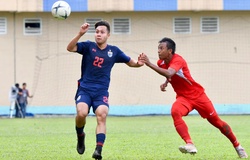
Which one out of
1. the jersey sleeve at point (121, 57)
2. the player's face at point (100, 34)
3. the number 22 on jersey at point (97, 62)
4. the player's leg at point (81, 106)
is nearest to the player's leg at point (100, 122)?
the player's leg at point (81, 106)

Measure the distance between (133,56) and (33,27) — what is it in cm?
542

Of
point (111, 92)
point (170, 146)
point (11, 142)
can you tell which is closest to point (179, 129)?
point (170, 146)

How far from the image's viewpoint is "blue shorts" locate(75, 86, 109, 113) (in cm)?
1075

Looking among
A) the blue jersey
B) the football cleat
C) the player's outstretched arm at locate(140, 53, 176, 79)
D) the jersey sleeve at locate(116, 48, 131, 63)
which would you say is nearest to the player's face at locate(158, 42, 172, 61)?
the player's outstretched arm at locate(140, 53, 176, 79)

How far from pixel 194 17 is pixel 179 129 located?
82.1ft

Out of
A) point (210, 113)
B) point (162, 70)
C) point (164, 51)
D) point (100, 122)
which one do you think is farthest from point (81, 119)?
point (210, 113)

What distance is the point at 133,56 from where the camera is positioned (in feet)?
114

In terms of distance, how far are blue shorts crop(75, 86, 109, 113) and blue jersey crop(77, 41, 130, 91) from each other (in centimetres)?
7

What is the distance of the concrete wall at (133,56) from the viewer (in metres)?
34.6

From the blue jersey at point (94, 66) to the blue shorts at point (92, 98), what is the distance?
0.07 metres

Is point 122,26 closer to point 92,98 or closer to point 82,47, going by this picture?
point 82,47

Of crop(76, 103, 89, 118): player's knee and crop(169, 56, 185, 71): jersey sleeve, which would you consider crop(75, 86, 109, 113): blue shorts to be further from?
crop(169, 56, 185, 71): jersey sleeve

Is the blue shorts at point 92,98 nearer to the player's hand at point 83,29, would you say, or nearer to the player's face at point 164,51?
the player's hand at point 83,29

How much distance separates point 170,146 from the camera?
46.7 ft
